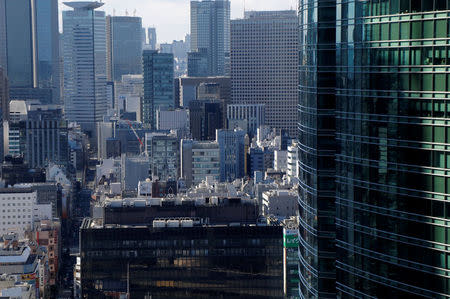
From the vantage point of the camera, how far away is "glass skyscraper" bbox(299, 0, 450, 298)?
23.3 m

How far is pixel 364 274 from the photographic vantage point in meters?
26.5

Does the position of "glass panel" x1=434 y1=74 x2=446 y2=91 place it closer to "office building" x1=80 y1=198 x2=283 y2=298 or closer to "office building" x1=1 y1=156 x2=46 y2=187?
"office building" x1=80 y1=198 x2=283 y2=298

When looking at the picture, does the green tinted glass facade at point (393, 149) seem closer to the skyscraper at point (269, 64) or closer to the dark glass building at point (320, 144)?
the dark glass building at point (320, 144)

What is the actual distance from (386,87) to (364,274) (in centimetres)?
529

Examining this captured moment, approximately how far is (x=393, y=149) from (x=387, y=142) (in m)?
0.35

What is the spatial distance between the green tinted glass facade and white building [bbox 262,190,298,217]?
194ft

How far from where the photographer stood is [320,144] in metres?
31.8

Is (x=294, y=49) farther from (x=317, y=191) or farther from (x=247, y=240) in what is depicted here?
(x=317, y=191)

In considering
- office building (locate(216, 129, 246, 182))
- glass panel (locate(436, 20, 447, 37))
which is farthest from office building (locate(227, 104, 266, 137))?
glass panel (locate(436, 20, 447, 37))

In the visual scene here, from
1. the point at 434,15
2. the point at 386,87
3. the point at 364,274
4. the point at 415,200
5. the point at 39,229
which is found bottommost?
the point at 39,229

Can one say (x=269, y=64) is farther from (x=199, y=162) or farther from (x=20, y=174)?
(x=20, y=174)

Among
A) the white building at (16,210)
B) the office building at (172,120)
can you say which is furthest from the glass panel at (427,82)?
the office building at (172,120)

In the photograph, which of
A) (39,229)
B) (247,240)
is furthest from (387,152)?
(39,229)

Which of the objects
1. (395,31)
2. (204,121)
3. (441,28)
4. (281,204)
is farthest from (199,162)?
(441,28)
